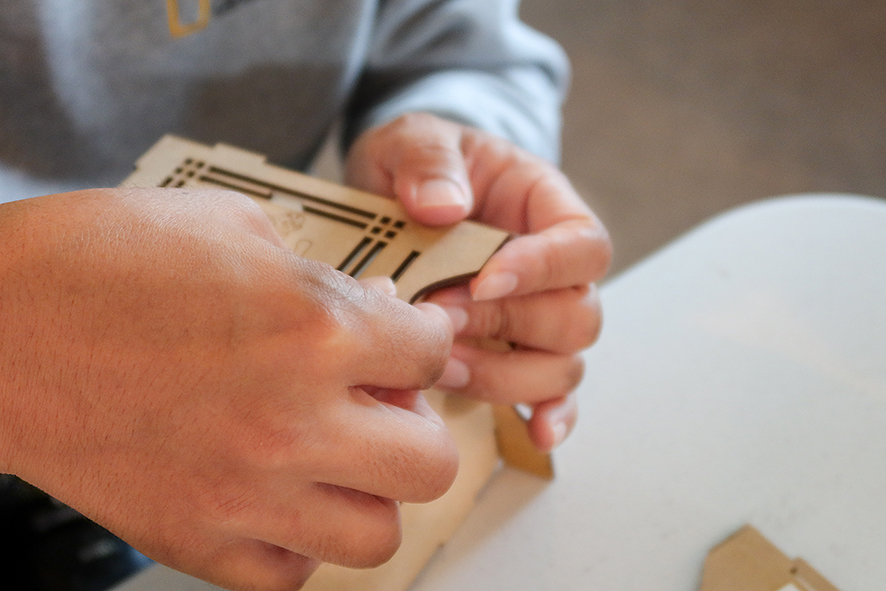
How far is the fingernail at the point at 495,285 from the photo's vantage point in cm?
41

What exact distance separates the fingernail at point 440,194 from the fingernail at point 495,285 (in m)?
0.06

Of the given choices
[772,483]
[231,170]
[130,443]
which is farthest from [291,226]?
[772,483]

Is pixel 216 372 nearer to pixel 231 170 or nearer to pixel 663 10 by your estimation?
pixel 231 170

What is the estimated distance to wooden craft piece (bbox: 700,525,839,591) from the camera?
1.38 ft

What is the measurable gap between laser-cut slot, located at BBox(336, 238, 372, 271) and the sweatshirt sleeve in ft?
0.95

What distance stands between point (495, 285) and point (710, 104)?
1.54m

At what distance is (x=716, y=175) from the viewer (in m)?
1.57

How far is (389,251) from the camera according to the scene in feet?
1.38

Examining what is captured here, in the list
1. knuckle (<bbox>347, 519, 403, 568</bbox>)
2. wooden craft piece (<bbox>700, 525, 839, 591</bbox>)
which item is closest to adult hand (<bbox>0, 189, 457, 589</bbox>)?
knuckle (<bbox>347, 519, 403, 568</bbox>)

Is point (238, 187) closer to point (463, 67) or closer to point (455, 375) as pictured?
point (455, 375)

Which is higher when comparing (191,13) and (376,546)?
(191,13)

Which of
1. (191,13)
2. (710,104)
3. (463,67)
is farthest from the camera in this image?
(710,104)

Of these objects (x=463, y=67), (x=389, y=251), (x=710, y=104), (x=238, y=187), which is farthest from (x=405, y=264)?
(x=710, y=104)

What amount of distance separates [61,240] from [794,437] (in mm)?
523
